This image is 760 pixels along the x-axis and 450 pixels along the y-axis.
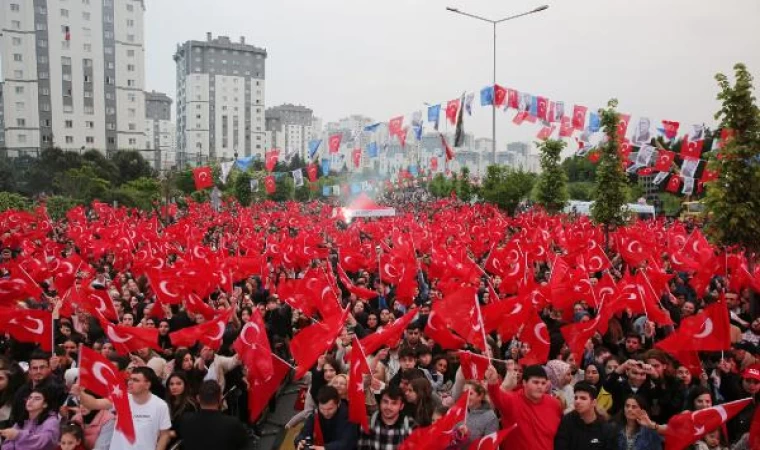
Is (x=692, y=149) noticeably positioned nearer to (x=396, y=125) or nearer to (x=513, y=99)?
(x=513, y=99)

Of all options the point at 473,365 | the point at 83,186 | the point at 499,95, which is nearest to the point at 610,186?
the point at 499,95

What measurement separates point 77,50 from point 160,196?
48.1 metres

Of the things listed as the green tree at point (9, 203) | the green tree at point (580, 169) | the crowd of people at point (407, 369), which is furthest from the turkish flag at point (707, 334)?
the green tree at point (580, 169)

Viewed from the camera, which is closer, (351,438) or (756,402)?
(351,438)

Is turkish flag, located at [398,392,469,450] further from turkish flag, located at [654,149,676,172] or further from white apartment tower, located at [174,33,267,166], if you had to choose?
white apartment tower, located at [174,33,267,166]

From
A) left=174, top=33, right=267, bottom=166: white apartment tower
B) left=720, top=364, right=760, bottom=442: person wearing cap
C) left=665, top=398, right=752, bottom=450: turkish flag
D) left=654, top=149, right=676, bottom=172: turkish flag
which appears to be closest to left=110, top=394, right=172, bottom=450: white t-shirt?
left=665, top=398, right=752, bottom=450: turkish flag

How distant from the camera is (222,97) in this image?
12825cm

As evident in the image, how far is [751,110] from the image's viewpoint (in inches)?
426

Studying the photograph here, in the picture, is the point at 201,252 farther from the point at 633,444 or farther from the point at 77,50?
the point at 77,50

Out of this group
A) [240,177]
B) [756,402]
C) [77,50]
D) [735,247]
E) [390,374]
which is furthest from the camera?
[77,50]

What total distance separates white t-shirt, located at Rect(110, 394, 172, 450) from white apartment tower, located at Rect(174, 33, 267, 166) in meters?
125

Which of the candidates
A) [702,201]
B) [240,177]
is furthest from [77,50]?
[702,201]

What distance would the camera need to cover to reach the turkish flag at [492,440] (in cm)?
460

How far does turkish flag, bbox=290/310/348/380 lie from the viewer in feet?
21.1
